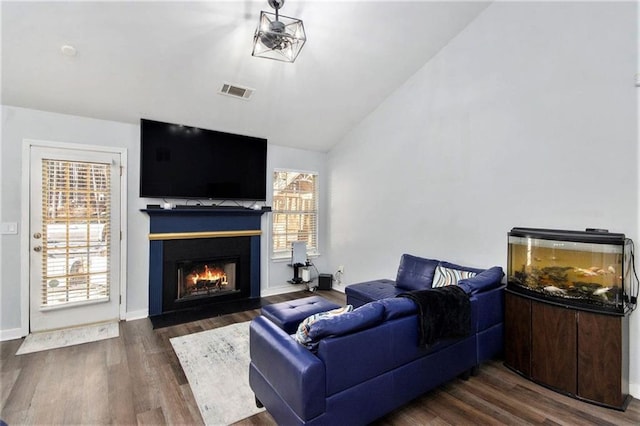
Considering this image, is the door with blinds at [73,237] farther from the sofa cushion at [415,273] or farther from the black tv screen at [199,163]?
the sofa cushion at [415,273]

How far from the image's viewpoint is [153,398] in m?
2.26

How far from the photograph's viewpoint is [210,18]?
271 cm

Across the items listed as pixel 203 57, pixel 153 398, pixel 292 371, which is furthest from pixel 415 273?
pixel 203 57

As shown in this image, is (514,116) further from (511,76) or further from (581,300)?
(581,300)

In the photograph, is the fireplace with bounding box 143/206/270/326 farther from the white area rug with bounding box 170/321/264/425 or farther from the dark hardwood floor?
the dark hardwood floor

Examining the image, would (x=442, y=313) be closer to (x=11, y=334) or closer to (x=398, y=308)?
(x=398, y=308)

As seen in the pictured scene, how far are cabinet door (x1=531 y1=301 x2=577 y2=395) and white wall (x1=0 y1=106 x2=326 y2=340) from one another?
4.51 meters

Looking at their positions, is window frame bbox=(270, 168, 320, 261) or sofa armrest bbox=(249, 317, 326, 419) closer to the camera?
sofa armrest bbox=(249, 317, 326, 419)

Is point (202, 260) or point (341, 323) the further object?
point (202, 260)

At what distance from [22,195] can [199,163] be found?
1936 millimetres

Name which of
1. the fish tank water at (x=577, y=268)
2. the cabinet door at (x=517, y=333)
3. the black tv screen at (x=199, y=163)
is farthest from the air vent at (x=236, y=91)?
the cabinet door at (x=517, y=333)

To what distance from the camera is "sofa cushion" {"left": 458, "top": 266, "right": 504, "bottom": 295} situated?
2.60 metres

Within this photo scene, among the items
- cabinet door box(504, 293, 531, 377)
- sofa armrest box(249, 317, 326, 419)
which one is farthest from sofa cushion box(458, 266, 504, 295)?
sofa armrest box(249, 317, 326, 419)

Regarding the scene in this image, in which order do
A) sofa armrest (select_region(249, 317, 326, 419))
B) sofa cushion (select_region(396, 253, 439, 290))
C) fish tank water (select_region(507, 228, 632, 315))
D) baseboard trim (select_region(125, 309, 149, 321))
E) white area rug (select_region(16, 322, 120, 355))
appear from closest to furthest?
sofa armrest (select_region(249, 317, 326, 419))
fish tank water (select_region(507, 228, 632, 315))
white area rug (select_region(16, 322, 120, 355))
sofa cushion (select_region(396, 253, 439, 290))
baseboard trim (select_region(125, 309, 149, 321))
